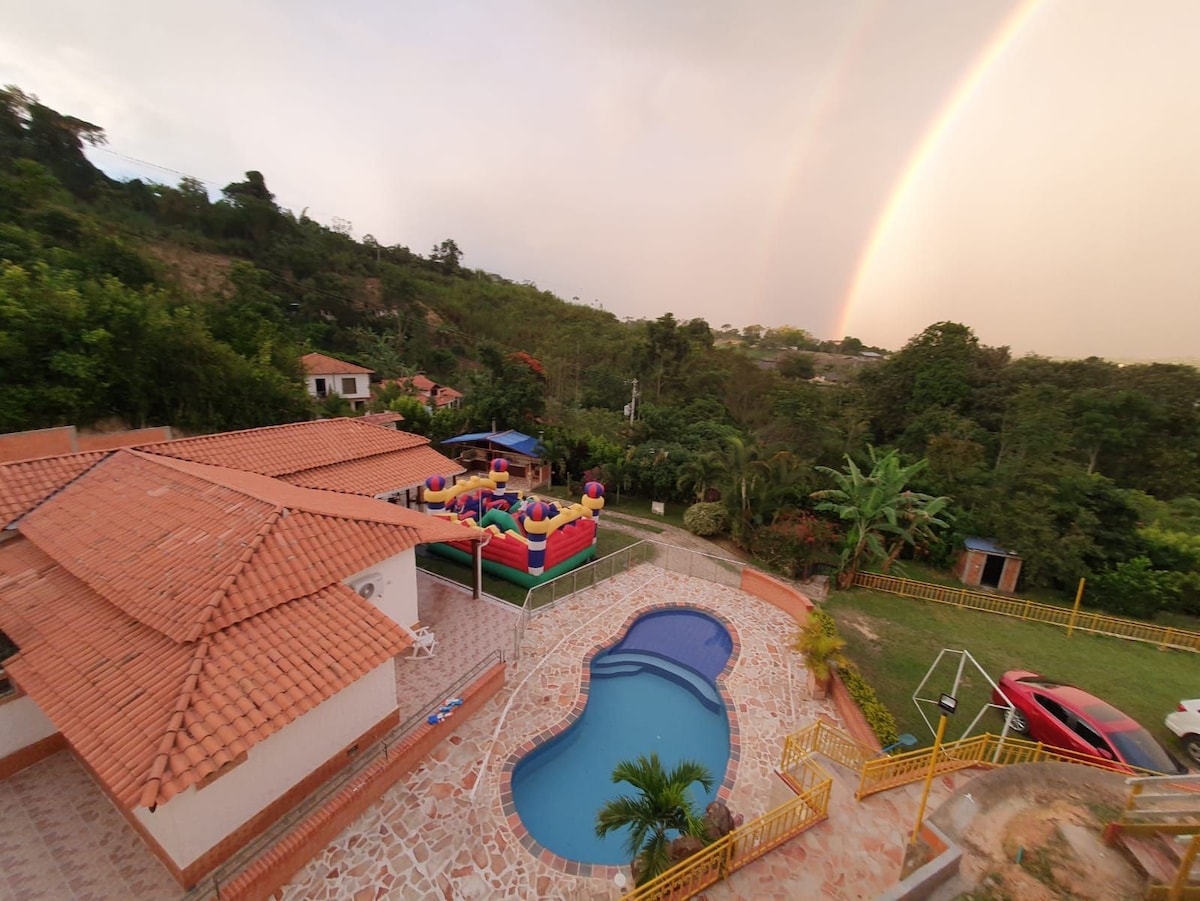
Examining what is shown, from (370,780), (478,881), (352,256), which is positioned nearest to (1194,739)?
(478,881)

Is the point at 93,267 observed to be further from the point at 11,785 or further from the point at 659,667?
the point at 659,667

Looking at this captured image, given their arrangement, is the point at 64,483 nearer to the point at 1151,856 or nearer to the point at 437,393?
the point at 1151,856

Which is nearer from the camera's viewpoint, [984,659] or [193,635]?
[193,635]

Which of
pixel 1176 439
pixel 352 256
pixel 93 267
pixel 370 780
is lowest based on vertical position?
pixel 370 780

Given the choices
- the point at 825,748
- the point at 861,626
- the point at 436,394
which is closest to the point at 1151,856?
the point at 825,748

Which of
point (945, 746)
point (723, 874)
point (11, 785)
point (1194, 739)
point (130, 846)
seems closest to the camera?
point (723, 874)

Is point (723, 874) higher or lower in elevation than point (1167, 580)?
lower

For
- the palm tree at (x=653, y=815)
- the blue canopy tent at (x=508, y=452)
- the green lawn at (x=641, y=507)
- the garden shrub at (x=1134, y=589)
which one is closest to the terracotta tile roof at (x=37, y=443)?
the blue canopy tent at (x=508, y=452)
